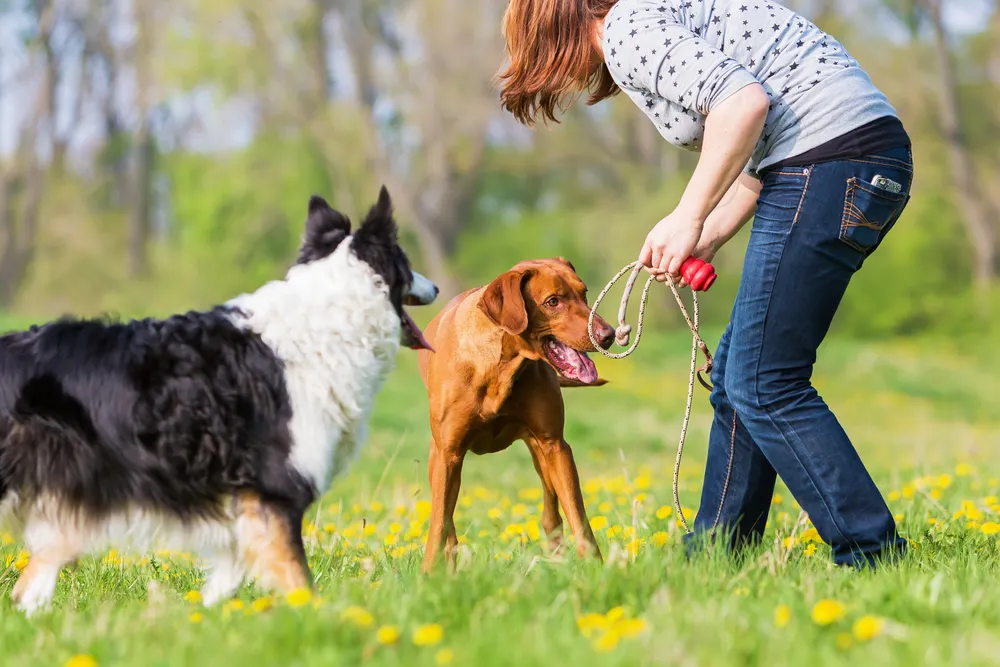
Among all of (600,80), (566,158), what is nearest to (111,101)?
(566,158)

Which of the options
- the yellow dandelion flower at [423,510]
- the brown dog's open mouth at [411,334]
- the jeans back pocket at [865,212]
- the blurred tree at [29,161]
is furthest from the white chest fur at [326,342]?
the blurred tree at [29,161]

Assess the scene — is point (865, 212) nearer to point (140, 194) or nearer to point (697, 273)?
point (697, 273)

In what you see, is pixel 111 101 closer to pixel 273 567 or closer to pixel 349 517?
pixel 349 517

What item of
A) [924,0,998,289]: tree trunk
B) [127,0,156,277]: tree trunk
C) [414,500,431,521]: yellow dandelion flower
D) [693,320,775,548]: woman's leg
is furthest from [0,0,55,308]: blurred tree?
[693,320,775,548]: woman's leg

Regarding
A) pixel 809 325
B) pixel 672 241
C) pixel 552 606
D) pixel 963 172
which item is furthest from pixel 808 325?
pixel 963 172

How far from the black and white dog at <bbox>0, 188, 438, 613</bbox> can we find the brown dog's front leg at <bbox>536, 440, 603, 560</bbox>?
110cm

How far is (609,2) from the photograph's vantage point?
3.41 m

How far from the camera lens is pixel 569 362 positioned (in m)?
4.29

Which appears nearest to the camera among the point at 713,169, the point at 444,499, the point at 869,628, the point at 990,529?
the point at 869,628

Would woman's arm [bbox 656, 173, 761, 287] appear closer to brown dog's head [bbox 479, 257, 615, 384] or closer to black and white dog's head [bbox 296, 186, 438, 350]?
brown dog's head [bbox 479, 257, 615, 384]

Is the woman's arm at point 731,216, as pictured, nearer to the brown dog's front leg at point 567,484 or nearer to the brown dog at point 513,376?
the brown dog at point 513,376

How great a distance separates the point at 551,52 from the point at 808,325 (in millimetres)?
1262

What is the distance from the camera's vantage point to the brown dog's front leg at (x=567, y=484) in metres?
4.09

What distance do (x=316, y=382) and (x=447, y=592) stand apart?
0.86 meters
